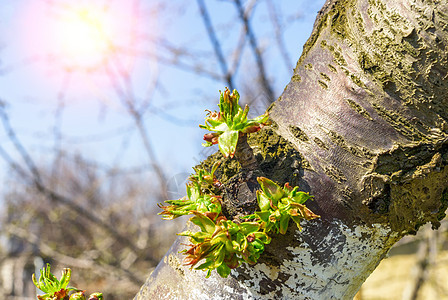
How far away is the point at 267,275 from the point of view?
0.68 metres

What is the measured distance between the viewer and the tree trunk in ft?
2.08

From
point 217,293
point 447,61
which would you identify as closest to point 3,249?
point 217,293

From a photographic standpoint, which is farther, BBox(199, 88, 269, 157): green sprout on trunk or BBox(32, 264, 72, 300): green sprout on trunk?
BBox(32, 264, 72, 300): green sprout on trunk

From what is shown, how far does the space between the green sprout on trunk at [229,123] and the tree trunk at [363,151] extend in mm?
98

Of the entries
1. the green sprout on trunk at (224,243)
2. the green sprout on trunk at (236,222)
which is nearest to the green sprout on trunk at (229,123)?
the green sprout on trunk at (236,222)

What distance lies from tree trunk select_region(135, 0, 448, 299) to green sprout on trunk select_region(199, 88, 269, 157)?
3.9 inches

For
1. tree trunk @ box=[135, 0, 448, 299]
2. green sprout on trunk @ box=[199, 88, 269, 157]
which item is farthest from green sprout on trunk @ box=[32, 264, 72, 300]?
green sprout on trunk @ box=[199, 88, 269, 157]

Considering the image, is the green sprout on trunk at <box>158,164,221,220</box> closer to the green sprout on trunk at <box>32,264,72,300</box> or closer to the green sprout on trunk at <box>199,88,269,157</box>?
the green sprout on trunk at <box>199,88,269,157</box>

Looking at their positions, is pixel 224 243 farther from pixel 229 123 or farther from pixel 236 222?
pixel 229 123

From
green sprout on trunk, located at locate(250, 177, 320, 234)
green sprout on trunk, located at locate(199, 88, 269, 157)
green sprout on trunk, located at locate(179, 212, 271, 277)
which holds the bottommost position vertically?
green sprout on trunk, located at locate(179, 212, 271, 277)

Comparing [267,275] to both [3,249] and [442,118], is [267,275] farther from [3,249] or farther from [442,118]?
[3,249]

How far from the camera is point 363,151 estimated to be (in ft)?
2.13

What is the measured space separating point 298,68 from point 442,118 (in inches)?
11.9

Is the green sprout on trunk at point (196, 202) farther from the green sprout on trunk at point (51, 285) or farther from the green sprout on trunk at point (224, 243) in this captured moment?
the green sprout on trunk at point (51, 285)
